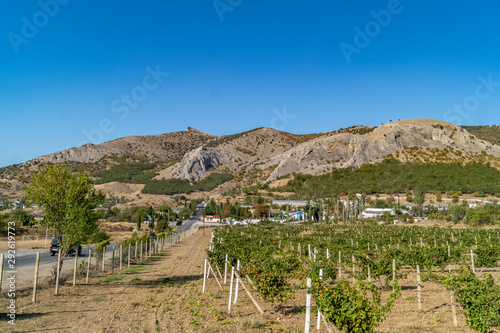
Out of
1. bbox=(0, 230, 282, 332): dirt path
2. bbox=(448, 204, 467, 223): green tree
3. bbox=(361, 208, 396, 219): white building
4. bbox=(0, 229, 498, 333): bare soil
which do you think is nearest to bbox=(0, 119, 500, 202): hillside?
bbox=(361, 208, 396, 219): white building

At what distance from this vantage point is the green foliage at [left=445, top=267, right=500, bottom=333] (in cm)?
866

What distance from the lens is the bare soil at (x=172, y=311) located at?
10969 millimetres

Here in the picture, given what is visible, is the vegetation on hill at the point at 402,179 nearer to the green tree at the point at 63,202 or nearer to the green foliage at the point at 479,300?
the green foliage at the point at 479,300

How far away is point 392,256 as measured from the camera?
20.4 metres

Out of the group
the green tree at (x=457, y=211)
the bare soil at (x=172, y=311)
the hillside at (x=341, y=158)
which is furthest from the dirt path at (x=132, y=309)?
the hillside at (x=341, y=158)

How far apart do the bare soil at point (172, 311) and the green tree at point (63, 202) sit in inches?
109

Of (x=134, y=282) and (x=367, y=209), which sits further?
(x=367, y=209)

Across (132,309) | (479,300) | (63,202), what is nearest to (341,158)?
(63,202)

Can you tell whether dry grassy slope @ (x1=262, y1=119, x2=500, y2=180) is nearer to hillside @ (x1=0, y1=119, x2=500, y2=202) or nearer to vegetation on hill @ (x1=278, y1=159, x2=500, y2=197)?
hillside @ (x1=0, y1=119, x2=500, y2=202)

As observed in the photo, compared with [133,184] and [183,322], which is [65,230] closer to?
[183,322]

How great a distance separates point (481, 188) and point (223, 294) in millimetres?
100978

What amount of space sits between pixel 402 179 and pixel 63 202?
111 meters

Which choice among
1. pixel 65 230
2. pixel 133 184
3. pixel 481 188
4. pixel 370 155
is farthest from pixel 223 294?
pixel 133 184

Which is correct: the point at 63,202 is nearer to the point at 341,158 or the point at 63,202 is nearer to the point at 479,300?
the point at 479,300
